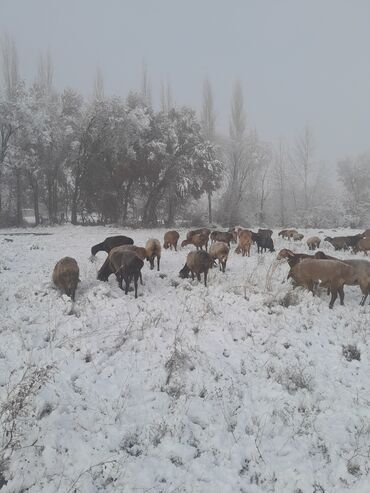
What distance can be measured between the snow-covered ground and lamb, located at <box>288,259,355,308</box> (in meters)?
0.41

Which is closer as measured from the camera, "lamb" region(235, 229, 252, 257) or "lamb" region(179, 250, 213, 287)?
"lamb" region(179, 250, 213, 287)

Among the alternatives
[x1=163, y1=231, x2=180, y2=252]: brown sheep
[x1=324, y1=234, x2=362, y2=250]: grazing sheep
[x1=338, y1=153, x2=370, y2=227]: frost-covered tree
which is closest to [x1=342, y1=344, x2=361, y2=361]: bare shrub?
[x1=163, y1=231, x2=180, y2=252]: brown sheep

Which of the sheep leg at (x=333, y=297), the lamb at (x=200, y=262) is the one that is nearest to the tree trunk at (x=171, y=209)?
the lamb at (x=200, y=262)

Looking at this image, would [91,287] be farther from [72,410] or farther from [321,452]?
[321,452]

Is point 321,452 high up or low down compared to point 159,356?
A: down

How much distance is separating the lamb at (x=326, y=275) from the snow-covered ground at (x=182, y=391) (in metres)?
0.41

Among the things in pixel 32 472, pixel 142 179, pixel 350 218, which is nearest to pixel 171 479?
pixel 32 472

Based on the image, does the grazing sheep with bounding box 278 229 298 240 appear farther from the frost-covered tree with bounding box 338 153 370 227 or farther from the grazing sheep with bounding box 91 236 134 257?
the frost-covered tree with bounding box 338 153 370 227

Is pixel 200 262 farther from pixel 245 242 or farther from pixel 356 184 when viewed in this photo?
pixel 356 184

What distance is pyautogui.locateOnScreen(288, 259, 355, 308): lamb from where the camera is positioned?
10109 mm

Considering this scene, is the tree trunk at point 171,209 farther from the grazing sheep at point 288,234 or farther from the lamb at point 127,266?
the lamb at point 127,266

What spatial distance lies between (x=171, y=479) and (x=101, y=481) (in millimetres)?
867

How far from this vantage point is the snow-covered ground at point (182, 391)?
4.87m

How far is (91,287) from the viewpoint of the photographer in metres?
10.5
